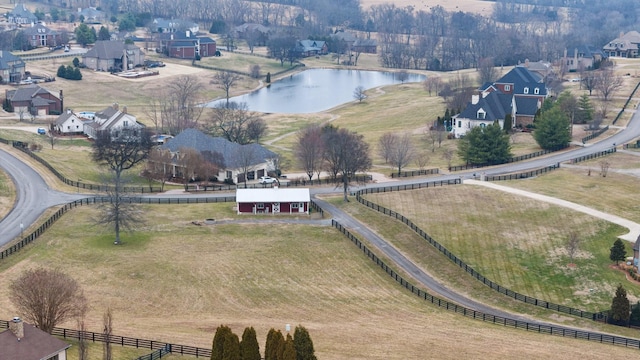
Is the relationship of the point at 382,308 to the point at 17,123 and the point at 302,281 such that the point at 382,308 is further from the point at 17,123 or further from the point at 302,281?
the point at 17,123

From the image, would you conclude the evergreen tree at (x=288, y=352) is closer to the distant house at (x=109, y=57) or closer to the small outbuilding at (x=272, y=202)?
the small outbuilding at (x=272, y=202)

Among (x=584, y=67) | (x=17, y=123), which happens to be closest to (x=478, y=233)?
(x=17, y=123)

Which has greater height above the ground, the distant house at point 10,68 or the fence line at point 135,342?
the distant house at point 10,68

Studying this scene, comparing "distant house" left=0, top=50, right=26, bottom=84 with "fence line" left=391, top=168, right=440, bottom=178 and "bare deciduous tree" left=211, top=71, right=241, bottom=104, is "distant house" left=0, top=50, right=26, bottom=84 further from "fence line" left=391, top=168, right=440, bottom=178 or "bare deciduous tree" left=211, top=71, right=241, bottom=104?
"fence line" left=391, top=168, right=440, bottom=178

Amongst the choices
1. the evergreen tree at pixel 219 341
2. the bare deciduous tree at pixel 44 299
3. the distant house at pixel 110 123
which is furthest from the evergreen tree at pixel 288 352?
the distant house at pixel 110 123

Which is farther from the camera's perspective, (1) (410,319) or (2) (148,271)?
(2) (148,271)

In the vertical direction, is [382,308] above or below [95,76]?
below
